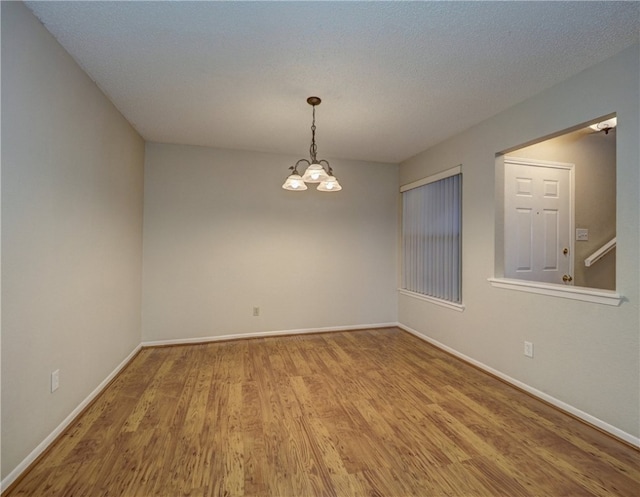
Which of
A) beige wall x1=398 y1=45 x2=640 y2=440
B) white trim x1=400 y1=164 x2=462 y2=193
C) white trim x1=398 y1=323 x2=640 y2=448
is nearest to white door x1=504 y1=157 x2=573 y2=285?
beige wall x1=398 y1=45 x2=640 y2=440

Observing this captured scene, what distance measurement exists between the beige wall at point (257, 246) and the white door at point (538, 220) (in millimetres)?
1674

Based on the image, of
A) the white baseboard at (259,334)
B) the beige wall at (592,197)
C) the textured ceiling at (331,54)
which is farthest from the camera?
the white baseboard at (259,334)

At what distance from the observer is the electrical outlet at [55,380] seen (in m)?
1.83

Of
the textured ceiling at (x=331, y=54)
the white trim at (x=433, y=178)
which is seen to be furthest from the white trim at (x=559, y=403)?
the textured ceiling at (x=331, y=54)

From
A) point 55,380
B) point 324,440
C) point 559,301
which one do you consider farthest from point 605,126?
point 55,380

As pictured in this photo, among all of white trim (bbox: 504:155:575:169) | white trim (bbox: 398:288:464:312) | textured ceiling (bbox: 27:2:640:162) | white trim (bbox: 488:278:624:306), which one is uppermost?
textured ceiling (bbox: 27:2:640:162)

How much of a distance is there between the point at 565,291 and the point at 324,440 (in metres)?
2.11

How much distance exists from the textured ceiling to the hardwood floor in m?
2.55

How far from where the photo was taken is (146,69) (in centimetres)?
214

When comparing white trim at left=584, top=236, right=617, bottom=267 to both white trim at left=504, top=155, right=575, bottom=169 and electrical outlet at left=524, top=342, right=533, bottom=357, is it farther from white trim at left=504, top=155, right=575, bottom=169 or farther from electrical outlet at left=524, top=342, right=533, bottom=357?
electrical outlet at left=524, top=342, right=533, bottom=357

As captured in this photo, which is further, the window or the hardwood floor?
the window

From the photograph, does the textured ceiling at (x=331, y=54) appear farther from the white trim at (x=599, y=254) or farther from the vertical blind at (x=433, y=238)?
the white trim at (x=599, y=254)

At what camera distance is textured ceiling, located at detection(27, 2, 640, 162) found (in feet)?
5.28

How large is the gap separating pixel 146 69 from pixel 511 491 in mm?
3497
